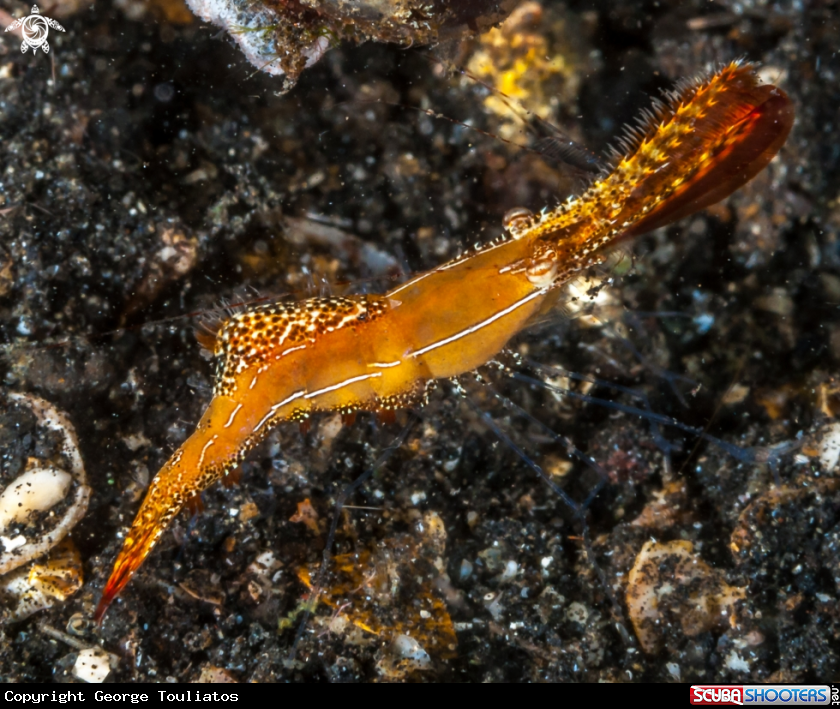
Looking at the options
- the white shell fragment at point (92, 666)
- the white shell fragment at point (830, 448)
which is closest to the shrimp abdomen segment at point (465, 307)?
the white shell fragment at point (830, 448)

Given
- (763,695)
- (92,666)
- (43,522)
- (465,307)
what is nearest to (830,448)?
(763,695)

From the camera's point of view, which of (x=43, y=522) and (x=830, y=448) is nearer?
(x=43, y=522)

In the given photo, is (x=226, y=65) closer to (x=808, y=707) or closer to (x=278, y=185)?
(x=278, y=185)

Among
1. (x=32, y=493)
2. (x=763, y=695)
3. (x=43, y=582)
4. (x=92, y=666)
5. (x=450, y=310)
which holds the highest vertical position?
(x=450, y=310)

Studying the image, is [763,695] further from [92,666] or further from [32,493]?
[32,493]

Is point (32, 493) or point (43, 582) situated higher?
point (32, 493)
